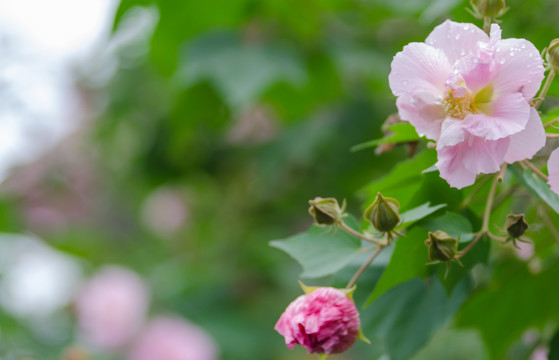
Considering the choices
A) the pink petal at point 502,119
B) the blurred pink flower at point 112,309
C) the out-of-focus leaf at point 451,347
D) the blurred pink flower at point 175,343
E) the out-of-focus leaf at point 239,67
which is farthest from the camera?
the blurred pink flower at point 112,309

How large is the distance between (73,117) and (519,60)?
7.25 feet

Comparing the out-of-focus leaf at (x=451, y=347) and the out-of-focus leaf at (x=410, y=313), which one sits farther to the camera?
the out-of-focus leaf at (x=451, y=347)

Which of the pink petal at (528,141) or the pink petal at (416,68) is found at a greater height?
the pink petal at (416,68)

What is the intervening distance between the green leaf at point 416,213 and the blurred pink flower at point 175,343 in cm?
120

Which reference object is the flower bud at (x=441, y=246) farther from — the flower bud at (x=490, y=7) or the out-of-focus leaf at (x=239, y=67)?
the out-of-focus leaf at (x=239, y=67)

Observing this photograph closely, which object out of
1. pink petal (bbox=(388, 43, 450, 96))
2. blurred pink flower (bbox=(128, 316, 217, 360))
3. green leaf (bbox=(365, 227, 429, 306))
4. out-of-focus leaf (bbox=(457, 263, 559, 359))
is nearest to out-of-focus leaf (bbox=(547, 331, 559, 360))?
out-of-focus leaf (bbox=(457, 263, 559, 359))

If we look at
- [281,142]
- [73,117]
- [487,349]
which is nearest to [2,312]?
[281,142]

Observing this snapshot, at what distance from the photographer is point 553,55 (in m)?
0.47

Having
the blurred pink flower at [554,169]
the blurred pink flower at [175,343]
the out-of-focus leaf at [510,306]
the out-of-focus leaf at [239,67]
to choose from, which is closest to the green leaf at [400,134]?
the blurred pink flower at [554,169]

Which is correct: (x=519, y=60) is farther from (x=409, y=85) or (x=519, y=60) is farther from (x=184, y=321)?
(x=184, y=321)

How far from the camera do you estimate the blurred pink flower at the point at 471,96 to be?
0.43 meters

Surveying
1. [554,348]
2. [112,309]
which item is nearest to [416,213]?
[554,348]

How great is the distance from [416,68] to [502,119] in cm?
Answer: 6

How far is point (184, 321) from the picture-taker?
1.70 m
